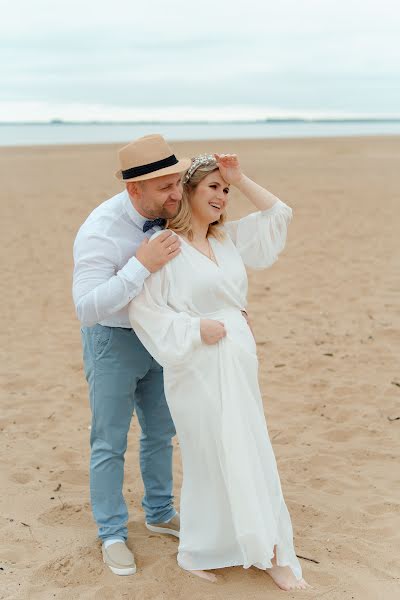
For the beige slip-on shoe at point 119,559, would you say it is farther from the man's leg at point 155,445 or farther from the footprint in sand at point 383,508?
the footprint in sand at point 383,508

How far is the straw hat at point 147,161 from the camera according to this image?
3422 millimetres

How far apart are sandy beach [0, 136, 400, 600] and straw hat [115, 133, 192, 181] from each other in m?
1.83

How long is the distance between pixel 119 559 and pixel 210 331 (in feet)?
3.99

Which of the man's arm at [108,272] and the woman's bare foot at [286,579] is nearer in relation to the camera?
the man's arm at [108,272]

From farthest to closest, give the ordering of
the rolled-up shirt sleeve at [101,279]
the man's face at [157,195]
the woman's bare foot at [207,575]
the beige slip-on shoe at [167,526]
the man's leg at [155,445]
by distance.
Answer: the beige slip-on shoe at [167,526]
the man's leg at [155,445]
the woman's bare foot at [207,575]
the man's face at [157,195]
the rolled-up shirt sleeve at [101,279]

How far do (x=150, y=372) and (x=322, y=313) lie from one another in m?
4.54

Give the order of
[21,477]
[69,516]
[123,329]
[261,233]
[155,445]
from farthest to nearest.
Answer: [21,477] < [69,516] < [155,445] < [261,233] < [123,329]

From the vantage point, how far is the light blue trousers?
370cm

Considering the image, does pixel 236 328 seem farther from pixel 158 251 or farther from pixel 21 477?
pixel 21 477

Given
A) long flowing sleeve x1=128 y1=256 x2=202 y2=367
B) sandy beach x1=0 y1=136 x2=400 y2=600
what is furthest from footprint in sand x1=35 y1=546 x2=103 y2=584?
long flowing sleeve x1=128 y1=256 x2=202 y2=367

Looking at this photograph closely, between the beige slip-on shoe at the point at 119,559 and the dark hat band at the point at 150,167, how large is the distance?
5.74ft

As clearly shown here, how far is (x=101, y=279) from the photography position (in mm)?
3434

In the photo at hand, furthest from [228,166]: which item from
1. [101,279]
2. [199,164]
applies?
[101,279]

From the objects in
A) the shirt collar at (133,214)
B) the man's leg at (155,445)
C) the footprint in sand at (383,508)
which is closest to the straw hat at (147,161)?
the shirt collar at (133,214)
